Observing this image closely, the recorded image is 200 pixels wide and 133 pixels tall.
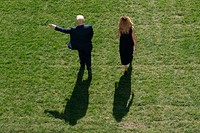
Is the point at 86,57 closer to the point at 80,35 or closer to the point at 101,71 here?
the point at 101,71

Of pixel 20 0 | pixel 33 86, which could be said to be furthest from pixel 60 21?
pixel 33 86

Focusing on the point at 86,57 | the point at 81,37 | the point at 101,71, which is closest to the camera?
the point at 81,37

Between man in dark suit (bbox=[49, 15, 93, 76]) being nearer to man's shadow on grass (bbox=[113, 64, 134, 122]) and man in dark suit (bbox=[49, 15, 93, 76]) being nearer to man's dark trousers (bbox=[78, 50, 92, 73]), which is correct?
man's dark trousers (bbox=[78, 50, 92, 73])

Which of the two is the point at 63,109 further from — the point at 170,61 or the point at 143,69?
the point at 170,61

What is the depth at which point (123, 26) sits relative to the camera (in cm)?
952

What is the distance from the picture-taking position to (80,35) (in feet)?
31.4

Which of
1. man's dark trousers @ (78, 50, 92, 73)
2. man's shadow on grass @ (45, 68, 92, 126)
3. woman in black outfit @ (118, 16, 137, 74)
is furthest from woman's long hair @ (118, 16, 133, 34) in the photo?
man's shadow on grass @ (45, 68, 92, 126)

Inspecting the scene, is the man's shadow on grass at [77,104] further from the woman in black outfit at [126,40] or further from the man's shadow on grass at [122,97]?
the woman in black outfit at [126,40]

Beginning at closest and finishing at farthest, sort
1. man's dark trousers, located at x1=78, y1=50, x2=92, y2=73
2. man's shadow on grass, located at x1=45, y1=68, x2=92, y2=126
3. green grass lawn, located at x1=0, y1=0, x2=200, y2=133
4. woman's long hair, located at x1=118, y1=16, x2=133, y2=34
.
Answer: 1. woman's long hair, located at x1=118, y1=16, x2=133, y2=34
2. green grass lawn, located at x1=0, y1=0, x2=200, y2=133
3. man's shadow on grass, located at x1=45, y1=68, x2=92, y2=126
4. man's dark trousers, located at x1=78, y1=50, x2=92, y2=73

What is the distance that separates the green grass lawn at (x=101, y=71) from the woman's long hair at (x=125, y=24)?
4.26ft

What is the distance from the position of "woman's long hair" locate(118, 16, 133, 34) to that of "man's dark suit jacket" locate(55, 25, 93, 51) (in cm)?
68

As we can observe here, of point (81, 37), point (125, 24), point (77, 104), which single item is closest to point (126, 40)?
point (125, 24)

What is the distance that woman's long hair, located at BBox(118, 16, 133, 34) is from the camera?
9414 millimetres

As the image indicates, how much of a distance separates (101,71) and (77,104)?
112 centimetres
